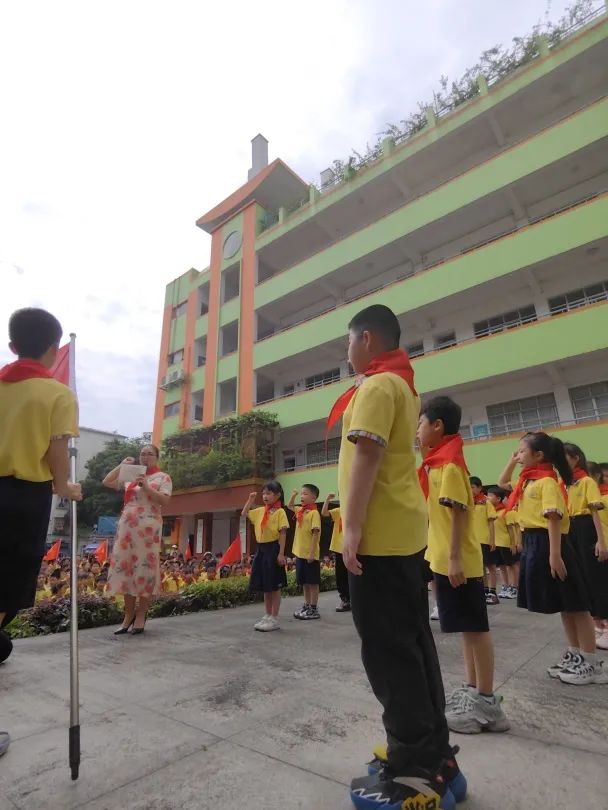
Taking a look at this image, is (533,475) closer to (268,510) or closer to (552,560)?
(552,560)

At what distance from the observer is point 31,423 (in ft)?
6.77

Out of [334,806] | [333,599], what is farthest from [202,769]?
[333,599]

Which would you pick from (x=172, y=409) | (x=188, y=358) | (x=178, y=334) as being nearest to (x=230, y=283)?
(x=178, y=334)

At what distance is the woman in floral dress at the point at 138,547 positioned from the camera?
171 inches

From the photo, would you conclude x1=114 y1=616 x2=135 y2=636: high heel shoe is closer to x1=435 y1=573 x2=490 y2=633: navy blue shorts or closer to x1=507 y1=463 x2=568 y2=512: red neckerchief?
x1=435 y1=573 x2=490 y2=633: navy blue shorts

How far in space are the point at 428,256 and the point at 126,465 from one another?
15.4m

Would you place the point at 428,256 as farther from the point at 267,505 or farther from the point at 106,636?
the point at 106,636

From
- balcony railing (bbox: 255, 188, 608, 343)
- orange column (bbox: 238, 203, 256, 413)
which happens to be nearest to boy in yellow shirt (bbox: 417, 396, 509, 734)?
balcony railing (bbox: 255, 188, 608, 343)

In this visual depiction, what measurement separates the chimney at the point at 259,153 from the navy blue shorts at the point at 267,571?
953 inches

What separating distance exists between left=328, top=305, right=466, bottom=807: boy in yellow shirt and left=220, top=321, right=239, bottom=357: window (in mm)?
20681

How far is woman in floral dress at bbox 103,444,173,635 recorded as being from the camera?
14.3ft

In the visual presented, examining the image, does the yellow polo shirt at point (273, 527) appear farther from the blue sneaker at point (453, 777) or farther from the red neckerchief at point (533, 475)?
the blue sneaker at point (453, 777)

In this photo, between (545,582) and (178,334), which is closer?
(545,582)

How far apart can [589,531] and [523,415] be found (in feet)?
34.0
